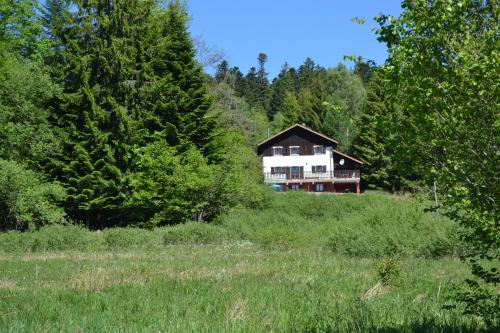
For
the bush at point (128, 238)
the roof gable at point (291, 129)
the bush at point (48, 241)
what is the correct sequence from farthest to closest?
the roof gable at point (291, 129), the bush at point (128, 238), the bush at point (48, 241)

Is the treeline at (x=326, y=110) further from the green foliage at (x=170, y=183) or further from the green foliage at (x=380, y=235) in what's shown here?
the green foliage at (x=170, y=183)

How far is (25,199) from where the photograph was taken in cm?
3312

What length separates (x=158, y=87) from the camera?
4166 centimetres

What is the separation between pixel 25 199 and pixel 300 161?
1752 inches

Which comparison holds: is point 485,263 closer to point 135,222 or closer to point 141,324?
point 141,324

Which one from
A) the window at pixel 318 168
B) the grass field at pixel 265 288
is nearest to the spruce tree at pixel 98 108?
the grass field at pixel 265 288

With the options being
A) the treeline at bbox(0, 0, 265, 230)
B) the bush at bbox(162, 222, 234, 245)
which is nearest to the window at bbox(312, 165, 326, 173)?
the treeline at bbox(0, 0, 265, 230)

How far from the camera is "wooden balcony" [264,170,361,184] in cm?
6862

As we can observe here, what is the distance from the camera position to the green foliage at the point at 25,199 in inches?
1272

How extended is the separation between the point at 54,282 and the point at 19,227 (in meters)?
24.1

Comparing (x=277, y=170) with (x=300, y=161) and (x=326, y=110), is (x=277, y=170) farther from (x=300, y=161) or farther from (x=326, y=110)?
(x=326, y=110)

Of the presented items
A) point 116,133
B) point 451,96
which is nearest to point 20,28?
point 116,133

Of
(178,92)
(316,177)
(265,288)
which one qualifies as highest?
(178,92)

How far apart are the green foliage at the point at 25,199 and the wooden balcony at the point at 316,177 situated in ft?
123
